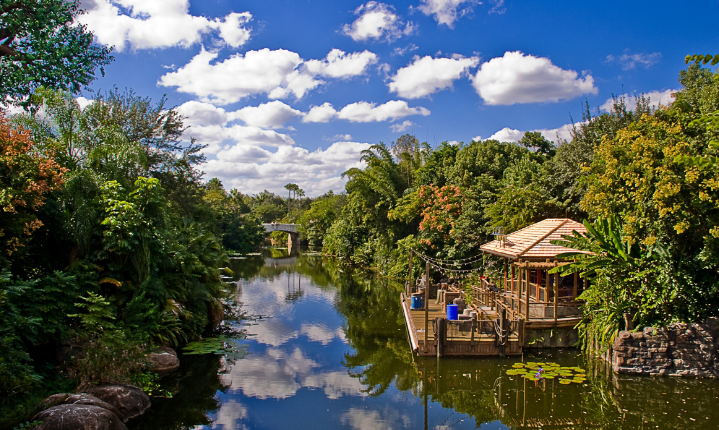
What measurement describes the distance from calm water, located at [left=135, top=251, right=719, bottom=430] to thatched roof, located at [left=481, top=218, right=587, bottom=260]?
3.07 m

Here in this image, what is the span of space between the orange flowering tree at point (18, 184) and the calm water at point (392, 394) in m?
4.87

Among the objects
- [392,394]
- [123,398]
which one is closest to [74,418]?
[123,398]

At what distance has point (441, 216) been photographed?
86.9 ft

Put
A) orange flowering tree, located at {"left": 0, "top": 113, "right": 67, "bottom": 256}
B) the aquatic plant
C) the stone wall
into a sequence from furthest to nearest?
1. the aquatic plant
2. the stone wall
3. orange flowering tree, located at {"left": 0, "top": 113, "right": 67, "bottom": 256}

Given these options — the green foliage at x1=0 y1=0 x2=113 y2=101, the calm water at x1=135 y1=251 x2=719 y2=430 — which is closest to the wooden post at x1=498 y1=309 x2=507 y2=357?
the calm water at x1=135 y1=251 x2=719 y2=430

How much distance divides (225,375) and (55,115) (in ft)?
32.0

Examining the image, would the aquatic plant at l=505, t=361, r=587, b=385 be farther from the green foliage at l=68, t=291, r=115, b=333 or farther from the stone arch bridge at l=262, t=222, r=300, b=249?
the stone arch bridge at l=262, t=222, r=300, b=249

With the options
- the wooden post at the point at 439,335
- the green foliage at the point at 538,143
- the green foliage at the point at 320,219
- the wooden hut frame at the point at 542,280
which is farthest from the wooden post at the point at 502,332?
the green foliage at the point at 320,219

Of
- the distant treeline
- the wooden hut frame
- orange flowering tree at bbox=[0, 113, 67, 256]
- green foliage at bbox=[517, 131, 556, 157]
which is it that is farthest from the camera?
green foliage at bbox=[517, 131, 556, 157]

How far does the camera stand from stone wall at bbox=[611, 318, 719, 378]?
37.6 feet

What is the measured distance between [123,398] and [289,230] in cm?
6451

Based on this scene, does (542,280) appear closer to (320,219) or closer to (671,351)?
(671,351)

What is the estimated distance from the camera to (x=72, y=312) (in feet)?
35.0

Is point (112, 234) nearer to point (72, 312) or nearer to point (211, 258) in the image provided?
point (72, 312)
